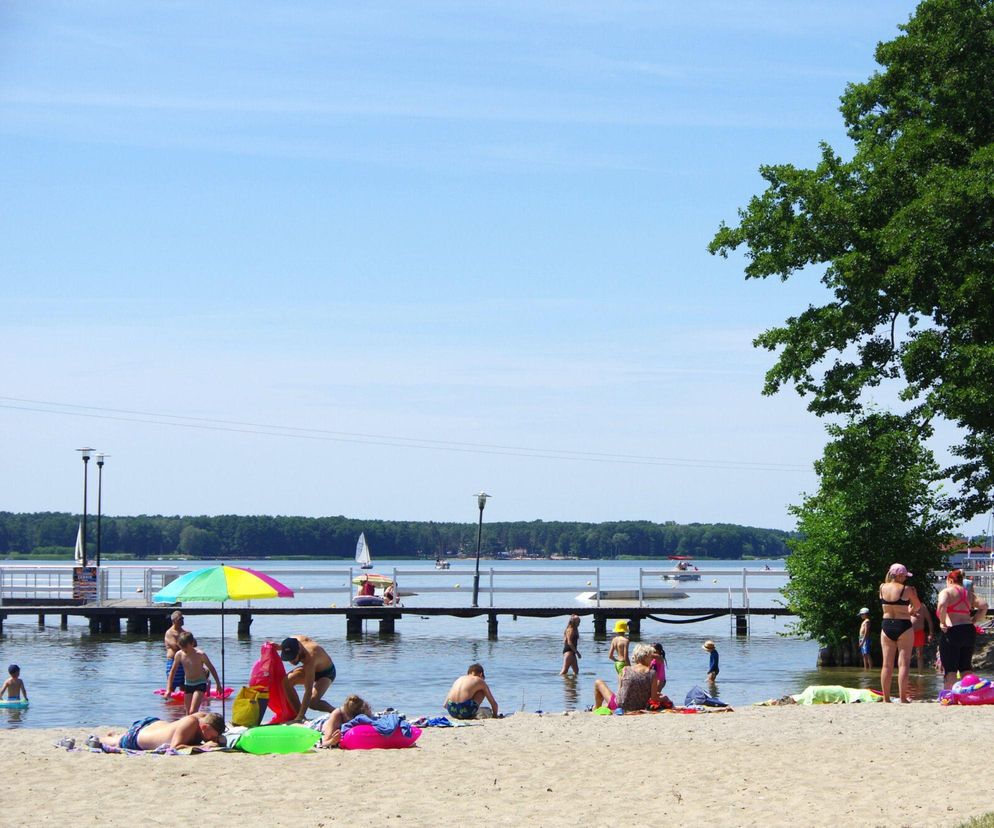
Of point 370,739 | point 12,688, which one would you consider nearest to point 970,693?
point 370,739

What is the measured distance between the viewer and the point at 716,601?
74375 mm

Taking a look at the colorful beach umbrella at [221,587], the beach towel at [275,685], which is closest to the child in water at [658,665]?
the beach towel at [275,685]

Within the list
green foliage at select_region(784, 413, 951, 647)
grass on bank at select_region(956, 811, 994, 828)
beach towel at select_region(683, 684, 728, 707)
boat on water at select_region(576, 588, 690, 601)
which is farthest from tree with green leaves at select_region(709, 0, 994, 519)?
boat on water at select_region(576, 588, 690, 601)

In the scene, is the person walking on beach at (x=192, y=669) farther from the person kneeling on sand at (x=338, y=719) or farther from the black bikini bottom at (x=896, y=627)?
the black bikini bottom at (x=896, y=627)

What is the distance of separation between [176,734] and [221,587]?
3325 mm

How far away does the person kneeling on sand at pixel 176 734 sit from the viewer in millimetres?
14023

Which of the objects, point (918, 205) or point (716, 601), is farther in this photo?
point (716, 601)

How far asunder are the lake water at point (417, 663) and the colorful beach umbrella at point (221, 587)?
3.55 metres

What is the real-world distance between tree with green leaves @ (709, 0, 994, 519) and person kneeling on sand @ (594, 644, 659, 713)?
7778 millimetres

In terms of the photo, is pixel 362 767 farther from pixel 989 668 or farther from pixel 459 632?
pixel 459 632

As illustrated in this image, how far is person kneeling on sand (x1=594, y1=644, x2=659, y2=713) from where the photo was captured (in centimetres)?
1759

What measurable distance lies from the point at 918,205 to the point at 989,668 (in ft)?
28.8

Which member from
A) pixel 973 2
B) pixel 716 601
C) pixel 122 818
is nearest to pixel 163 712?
pixel 122 818

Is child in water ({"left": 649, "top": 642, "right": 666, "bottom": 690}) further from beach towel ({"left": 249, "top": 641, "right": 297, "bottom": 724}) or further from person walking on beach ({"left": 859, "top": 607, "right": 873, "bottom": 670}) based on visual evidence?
person walking on beach ({"left": 859, "top": 607, "right": 873, "bottom": 670})
